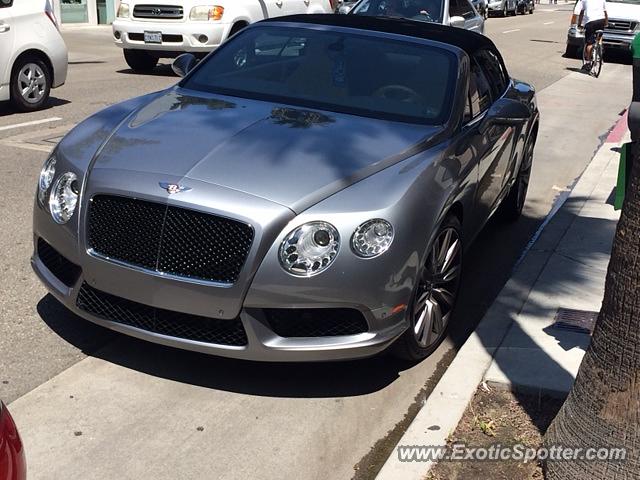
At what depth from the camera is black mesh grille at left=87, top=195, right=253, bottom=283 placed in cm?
392

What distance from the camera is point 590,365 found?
3.27m

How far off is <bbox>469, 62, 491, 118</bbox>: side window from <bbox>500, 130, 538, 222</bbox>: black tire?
1.14 metres

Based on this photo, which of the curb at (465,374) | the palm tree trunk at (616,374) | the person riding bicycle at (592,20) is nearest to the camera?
the palm tree trunk at (616,374)

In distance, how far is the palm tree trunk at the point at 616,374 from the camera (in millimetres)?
3037

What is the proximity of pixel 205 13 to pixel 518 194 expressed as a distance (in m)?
8.94

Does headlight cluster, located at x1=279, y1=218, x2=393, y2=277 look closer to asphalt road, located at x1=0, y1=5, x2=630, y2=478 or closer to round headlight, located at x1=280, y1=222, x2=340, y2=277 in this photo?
round headlight, located at x1=280, y1=222, x2=340, y2=277

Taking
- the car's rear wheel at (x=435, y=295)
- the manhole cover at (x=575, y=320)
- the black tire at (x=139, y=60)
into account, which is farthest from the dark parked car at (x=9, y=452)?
the black tire at (x=139, y=60)

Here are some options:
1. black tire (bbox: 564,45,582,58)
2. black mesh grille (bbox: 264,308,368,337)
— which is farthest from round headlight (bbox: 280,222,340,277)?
black tire (bbox: 564,45,582,58)

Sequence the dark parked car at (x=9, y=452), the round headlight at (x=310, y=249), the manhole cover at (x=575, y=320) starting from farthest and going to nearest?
the manhole cover at (x=575, y=320)
the round headlight at (x=310, y=249)
the dark parked car at (x=9, y=452)

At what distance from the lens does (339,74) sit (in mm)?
5430

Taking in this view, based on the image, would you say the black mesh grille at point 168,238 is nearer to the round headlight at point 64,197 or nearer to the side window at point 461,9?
the round headlight at point 64,197

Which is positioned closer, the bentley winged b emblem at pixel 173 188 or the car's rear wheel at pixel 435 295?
the bentley winged b emblem at pixel 173 188

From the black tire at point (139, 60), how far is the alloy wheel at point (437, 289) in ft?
37.7

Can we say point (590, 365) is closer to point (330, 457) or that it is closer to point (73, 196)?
point (330, 457)
